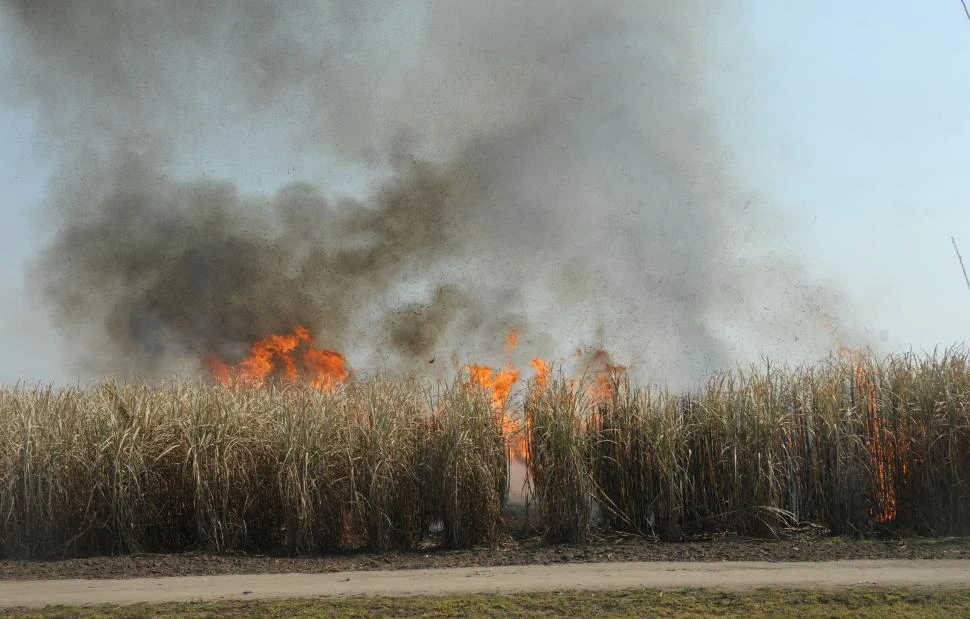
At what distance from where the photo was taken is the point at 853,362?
1186 cm

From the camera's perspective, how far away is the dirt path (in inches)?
333

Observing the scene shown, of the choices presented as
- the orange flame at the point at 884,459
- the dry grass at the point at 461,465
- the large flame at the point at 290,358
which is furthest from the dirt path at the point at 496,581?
the large flame at the point at 290,358

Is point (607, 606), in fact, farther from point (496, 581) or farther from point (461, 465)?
point (461, 465)

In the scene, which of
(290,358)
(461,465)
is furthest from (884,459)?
(290,358)

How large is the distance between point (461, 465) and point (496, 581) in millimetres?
2075

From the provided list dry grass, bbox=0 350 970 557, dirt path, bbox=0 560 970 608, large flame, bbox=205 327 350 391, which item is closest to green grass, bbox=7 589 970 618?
dirt path, bbox=0 560 970 608

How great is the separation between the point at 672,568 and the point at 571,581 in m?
1.38

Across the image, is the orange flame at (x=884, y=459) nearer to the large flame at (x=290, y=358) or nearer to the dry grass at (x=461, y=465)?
the dry grass at (x=461, y=465)

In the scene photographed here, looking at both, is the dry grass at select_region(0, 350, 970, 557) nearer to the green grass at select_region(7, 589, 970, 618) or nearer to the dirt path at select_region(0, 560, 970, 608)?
the dirt path at select_region(0, 560, 970, 608)

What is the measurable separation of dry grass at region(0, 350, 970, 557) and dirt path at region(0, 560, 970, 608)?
1325 mm

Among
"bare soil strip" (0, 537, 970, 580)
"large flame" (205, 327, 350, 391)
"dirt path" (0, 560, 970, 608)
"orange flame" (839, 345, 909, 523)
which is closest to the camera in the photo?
"dirt path" (0, 560, 970, 608)

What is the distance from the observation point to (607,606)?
7621 millimetres

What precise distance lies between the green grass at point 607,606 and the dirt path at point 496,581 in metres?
0.37

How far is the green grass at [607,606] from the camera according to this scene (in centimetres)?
735
